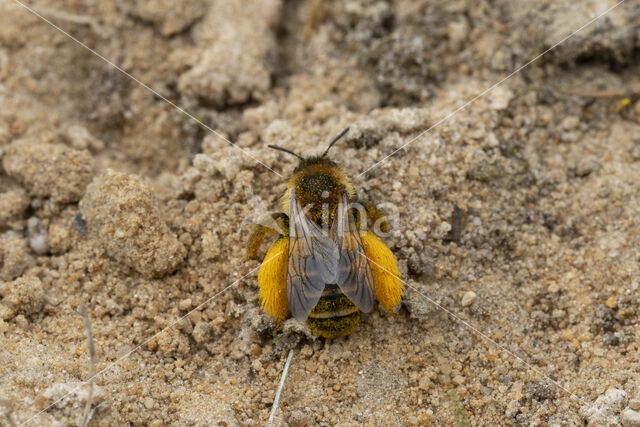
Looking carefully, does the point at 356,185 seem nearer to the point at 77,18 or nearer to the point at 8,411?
the point at 8,411

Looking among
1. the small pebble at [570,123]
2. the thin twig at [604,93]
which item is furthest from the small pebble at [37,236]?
the thin twig at [604,93]

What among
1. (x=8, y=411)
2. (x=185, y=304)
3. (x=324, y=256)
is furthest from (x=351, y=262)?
(x=8, y=411)

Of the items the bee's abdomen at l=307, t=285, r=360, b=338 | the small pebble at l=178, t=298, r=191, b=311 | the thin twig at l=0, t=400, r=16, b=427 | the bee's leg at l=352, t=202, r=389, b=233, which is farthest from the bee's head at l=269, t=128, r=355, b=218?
the thin twig at l=0, t=400, r=16, b=427

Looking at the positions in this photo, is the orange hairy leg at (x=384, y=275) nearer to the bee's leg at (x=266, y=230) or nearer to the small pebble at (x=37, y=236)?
the bee's leg at (x=266, y=230)

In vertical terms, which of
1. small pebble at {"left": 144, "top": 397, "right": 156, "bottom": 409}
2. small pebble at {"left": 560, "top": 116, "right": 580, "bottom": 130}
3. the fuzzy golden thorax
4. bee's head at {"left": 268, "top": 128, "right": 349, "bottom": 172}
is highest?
small pebble at {"left": 560, "top": 116, "right": 580, "bottom": 130}

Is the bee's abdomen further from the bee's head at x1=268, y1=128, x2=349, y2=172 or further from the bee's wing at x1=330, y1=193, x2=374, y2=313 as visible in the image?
the bee's head at x1=268, y1=128, x2=349, y2=172

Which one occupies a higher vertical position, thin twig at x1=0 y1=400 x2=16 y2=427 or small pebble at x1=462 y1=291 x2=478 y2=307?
small pebble at x1=462 y1=291 x2=478 y2=307
